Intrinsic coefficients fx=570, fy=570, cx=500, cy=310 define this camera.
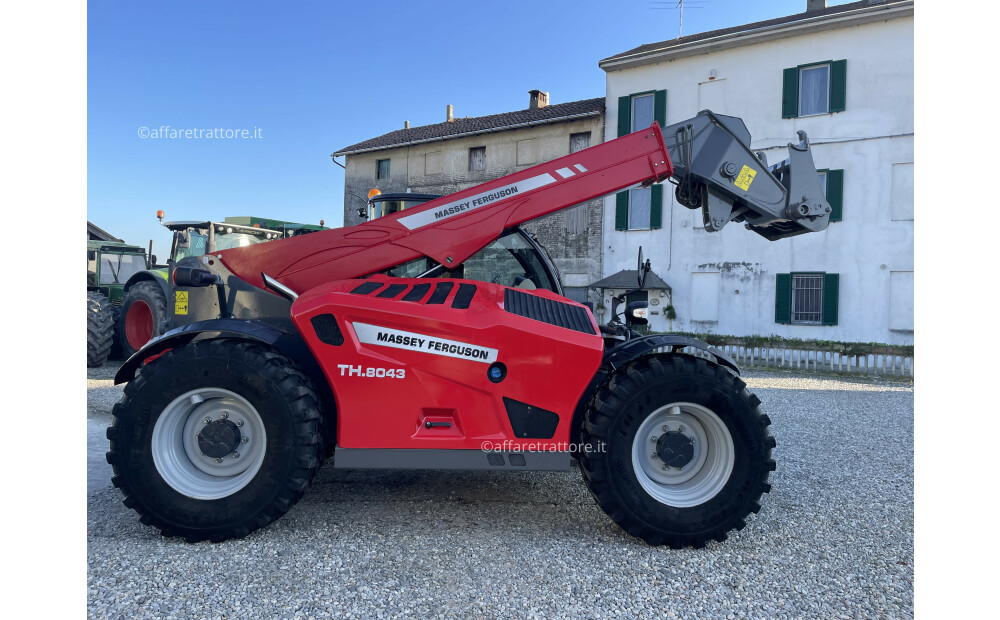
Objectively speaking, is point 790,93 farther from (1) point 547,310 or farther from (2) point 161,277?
(2) point 161,277

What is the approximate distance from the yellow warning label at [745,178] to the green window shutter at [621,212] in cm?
1417

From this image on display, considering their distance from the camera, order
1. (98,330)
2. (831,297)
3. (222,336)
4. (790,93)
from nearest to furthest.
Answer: (222,336)
(98,330)
(831,297)
(790,93)

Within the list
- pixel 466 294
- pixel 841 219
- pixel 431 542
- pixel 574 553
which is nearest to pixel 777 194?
pixel 466 294

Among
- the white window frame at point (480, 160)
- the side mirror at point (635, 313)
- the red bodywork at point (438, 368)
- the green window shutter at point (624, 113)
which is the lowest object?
the red bodywork at point (438, 368)

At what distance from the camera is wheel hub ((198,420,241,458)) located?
304 centimetres

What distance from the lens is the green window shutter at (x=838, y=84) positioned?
14719 mm

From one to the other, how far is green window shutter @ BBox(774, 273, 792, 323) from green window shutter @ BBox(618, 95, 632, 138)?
6.26m

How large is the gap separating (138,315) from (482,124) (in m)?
13.9

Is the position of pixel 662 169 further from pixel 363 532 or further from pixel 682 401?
pixel 363 532

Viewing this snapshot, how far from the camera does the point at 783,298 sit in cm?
1541

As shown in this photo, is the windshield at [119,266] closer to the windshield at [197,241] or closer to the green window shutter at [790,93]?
the windshield at [197,241]

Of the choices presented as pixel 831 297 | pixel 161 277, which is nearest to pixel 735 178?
pixel 161 277

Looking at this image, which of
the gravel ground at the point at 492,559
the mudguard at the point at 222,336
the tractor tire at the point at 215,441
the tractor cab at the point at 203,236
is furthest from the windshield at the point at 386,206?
the tractor cab at the point at 203,236

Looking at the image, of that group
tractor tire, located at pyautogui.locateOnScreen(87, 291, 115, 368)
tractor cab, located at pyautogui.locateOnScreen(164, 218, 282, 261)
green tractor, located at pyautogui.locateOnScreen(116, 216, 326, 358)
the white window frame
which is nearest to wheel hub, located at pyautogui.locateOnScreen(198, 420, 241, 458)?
green tractor, located at pyautogui.locateOnScreen(116, 216, 326, 358)
